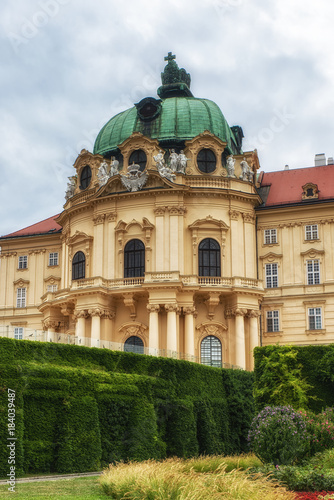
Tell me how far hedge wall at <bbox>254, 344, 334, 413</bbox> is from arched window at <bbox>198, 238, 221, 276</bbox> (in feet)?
49.9

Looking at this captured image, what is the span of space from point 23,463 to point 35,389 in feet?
9.70

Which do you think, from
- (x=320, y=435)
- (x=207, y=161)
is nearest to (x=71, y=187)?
(x=207, y=161)

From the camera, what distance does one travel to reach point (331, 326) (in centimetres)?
5200

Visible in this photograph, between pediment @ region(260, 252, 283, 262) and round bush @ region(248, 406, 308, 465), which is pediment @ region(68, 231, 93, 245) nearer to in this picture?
pediment @ region(260, 252, 283, 262)

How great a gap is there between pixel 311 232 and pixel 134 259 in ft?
43.8

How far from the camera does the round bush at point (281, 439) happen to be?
2475cm

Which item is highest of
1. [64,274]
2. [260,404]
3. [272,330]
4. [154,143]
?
[154,143]

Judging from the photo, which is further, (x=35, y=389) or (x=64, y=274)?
(x=64, y=274)

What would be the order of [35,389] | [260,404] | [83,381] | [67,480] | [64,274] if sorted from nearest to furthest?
[67,480] < [35,389] < [83,381] < [260,404] < [64,274]

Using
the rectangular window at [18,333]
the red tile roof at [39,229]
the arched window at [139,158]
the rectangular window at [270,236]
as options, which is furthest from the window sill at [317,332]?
the rectangular window at [18,333]

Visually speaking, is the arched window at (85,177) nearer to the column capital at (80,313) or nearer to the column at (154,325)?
the column capital at (80,313)

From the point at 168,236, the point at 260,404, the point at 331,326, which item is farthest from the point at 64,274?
the point at 260,404

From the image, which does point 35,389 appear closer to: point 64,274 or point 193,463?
point 193,463

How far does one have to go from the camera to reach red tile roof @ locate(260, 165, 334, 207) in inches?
2222
